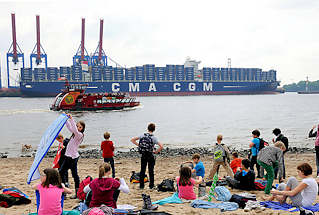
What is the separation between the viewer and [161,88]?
111750mm

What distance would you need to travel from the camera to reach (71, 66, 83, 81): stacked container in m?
103

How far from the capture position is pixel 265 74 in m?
121

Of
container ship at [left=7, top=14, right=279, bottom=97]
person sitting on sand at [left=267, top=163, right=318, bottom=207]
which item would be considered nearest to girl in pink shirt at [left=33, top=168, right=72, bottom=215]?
person sitting on sand at [left=267, top=163, right=318, bottom=207]

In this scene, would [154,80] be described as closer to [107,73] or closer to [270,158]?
[107,73]

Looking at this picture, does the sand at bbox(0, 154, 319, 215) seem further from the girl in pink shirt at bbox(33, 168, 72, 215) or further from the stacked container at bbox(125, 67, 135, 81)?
the stacked container at bbox(125, 67, 135, 81)

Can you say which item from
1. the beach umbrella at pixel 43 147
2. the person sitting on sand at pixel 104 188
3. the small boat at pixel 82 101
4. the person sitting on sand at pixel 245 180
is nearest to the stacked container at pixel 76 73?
the small boat at pixel 82 101

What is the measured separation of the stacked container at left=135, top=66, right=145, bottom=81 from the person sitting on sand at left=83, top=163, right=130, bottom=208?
107 m

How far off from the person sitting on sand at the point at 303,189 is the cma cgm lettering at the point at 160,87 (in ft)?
334

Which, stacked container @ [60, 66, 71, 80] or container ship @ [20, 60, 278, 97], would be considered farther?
stacked container @ [60, 66, 71, 80]

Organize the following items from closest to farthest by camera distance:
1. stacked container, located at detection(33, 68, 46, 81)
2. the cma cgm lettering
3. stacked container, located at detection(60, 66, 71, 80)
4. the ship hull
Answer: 1. the ship hull
2. stacked container, located at detection(33, 68, 46, 81)
3. stacked container, located at detection(60, 66, 71, 80)
4. the cma cgm lettering

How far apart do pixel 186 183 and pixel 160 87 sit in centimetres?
10620

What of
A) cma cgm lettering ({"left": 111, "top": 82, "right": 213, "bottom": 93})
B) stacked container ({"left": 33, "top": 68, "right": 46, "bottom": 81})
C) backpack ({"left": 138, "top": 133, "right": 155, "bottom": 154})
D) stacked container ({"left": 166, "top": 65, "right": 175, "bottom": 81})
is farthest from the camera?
stacked container ({"left": 166, "top": 65, "right": 175, "bottom": 81})

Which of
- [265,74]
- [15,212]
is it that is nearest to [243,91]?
[265,74]

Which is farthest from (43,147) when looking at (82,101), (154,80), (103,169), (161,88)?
(154,80)
